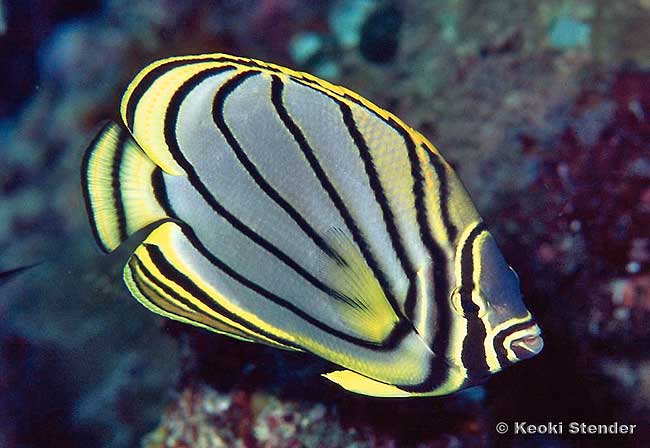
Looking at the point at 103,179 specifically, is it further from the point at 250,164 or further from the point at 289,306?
the point at 289,306

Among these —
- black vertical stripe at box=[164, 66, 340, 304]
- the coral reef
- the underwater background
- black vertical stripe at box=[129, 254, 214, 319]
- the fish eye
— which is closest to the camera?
the fish eye

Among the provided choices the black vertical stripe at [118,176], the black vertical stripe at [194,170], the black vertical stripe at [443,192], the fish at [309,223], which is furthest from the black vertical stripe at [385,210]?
the black vertical stripe at [118,176]

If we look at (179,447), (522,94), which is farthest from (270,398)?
(522,94)

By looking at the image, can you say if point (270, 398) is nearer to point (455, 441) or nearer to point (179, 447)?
point (179, 447)

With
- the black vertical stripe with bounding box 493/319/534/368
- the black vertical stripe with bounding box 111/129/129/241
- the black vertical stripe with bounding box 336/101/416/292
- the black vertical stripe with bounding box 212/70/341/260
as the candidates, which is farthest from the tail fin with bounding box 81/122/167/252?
the black vertical stripe with bounding box 493/319/534/368

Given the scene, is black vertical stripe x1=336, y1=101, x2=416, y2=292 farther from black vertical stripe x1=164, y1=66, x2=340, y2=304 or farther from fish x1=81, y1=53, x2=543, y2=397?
black vertical stripe x1=164, y1=66, x2=340, y2=304
